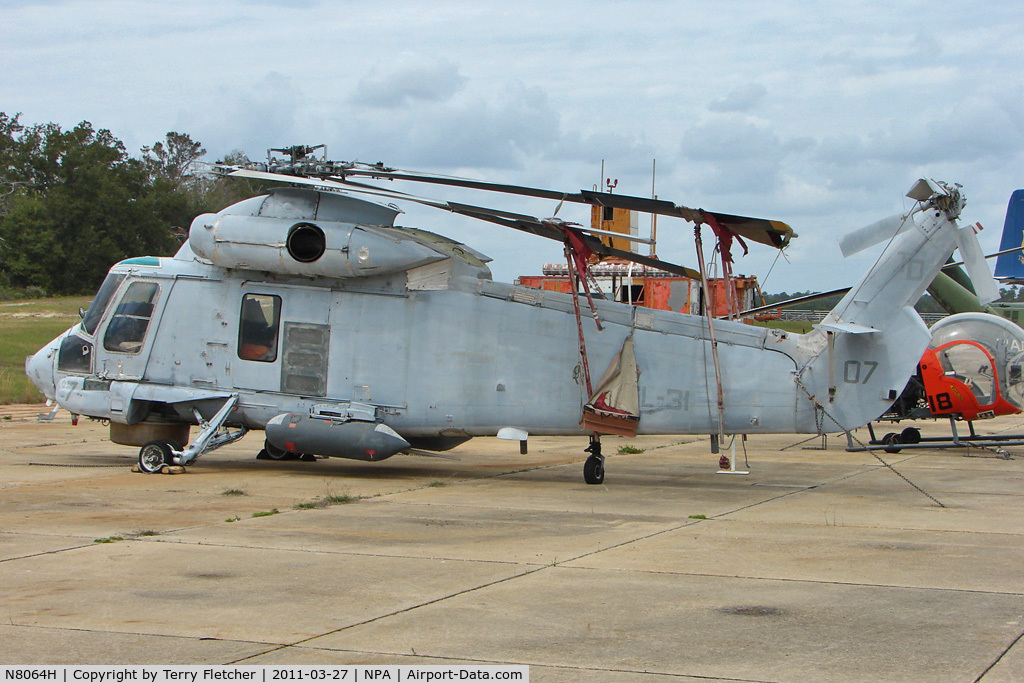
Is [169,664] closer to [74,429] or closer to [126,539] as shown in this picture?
[126,539]

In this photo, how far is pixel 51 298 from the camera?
4341cm

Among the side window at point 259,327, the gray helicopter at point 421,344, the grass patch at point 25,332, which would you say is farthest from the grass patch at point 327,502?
the grass patch at point 25,332

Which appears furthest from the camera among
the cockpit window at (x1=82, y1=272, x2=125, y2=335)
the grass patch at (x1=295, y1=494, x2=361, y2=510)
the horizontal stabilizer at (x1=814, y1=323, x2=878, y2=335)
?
the cockpit window at (x1=82, y1=272, x2=125, y2=335)

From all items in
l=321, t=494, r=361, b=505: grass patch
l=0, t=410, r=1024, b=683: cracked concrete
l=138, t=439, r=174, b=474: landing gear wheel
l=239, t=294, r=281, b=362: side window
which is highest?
l=239, t=294, r=281, b=362: side window

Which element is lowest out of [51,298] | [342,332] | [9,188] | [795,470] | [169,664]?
[169,664]

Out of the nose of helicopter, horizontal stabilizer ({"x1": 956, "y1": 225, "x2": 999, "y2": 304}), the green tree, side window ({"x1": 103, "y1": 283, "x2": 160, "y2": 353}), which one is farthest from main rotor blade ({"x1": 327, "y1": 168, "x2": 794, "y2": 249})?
the green tree

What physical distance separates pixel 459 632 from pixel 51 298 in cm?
4285

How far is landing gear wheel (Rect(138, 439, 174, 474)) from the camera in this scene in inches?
497

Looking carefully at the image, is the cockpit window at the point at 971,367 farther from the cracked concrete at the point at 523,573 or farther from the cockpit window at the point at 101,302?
the cockpit window at the point at 101,302

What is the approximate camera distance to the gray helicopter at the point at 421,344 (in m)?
11.7

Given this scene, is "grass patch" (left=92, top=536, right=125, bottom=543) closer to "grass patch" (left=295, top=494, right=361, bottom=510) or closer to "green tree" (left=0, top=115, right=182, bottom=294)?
"grass patch" (left=295, top=494, right=361, bottom=510)

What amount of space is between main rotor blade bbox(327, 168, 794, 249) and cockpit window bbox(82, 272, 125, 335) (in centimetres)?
469

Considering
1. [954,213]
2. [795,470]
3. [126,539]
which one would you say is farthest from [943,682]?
[795,470]

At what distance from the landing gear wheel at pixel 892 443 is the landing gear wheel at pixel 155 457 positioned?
11.9 m
